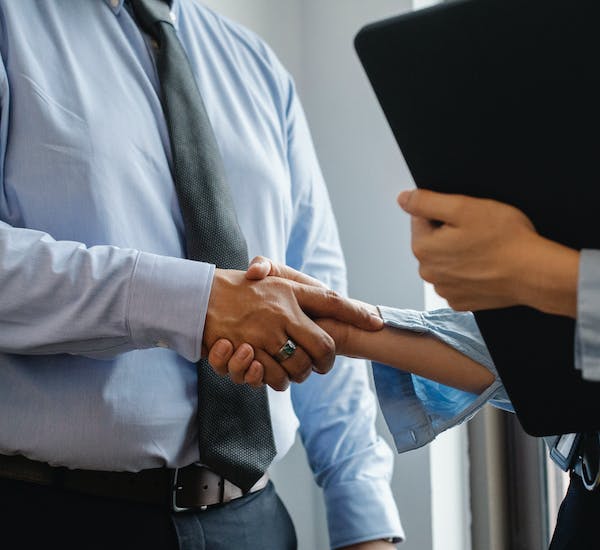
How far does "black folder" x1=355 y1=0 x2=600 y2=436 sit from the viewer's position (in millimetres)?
650

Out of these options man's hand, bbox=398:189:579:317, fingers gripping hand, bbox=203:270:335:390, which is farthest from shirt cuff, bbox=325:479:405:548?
man's hand, bbox=398:189:579:317

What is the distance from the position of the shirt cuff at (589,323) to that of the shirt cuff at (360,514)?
2.57ft

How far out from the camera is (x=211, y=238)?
3.75ft

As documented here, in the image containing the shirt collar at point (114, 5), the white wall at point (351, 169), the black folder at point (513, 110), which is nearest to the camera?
the black folder at point (513, 110)

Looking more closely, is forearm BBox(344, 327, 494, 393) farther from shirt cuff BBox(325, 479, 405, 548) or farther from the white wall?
the white wall

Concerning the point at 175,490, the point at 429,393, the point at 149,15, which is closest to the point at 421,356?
the point at 429,393

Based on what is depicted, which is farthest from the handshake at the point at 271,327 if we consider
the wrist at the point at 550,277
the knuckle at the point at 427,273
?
the wrist at the point at 550,277

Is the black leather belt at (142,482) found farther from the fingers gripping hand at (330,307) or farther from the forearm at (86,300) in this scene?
the fingers gripping hand at (330,307)

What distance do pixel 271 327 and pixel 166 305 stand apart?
0.50 ft

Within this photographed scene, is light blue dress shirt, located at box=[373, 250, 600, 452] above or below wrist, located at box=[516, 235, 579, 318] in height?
below

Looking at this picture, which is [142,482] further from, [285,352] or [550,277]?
[550,277]

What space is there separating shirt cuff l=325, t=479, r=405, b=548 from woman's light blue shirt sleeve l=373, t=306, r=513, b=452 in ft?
1.20

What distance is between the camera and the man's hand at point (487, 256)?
2.26 feet

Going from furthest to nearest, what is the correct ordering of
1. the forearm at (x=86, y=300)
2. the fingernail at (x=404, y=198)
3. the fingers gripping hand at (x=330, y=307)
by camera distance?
the fingers gripping hand at (x=330, y=307), the forearm at (x=86, y=300), the fingernail at (x=404, y=198)
